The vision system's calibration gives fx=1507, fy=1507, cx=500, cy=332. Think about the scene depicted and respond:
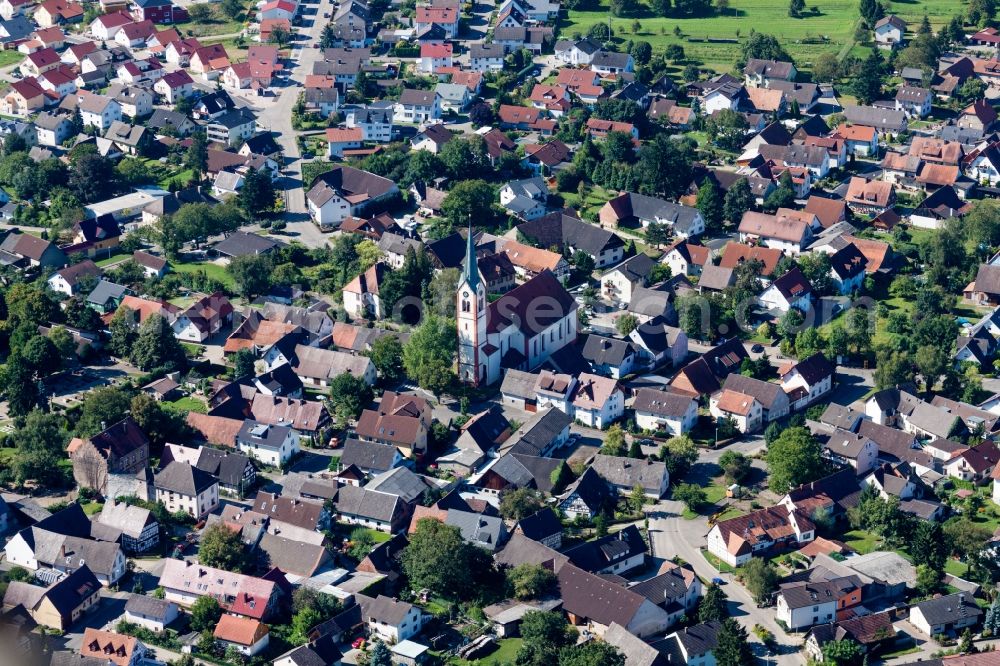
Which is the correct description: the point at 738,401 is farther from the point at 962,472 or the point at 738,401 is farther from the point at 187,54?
the point at 187,54

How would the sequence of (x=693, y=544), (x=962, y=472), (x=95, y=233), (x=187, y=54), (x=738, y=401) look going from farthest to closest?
(x=187, y=54)
(x=95, y=233)
(x=738, y=401)
(x=962, y=472)
(x=693, y=544)

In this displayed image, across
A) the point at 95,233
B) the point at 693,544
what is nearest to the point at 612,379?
the point at 693,544

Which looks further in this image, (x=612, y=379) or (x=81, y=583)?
(x=612, y=379)

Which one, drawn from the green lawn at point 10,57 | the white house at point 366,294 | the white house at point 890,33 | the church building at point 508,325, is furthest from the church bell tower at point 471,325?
the green lawn at point 10,57

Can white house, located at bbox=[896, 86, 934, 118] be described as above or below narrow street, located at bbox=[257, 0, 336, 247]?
above

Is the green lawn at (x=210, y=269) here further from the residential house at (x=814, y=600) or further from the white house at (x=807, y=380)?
the residential house at (x=814, y=600)

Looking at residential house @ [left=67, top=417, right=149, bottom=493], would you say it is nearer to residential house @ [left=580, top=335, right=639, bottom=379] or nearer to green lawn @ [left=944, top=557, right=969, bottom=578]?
residential house @ [left=580, top=335, right=639, bottom=379]

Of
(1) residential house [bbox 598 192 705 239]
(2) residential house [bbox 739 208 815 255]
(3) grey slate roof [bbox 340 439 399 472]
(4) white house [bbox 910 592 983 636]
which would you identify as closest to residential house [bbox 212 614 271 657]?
(3) grey slate roof [bbox 340 439 399 472]
